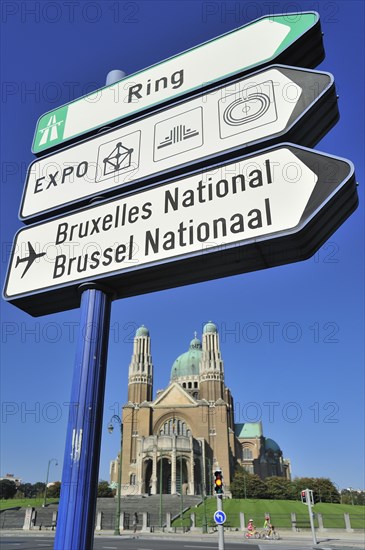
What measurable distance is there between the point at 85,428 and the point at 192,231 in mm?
1643

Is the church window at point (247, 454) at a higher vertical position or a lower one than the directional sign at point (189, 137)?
higher

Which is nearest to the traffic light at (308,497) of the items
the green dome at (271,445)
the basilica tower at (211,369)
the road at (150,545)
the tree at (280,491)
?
the road at (150,545)

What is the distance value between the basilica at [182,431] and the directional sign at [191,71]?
59501mm

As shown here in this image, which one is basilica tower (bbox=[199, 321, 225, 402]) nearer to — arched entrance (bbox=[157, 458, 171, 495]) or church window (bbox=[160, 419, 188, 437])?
Result: church window (bbox=[160, 419, 188, 437])

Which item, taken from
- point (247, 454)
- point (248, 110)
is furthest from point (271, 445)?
point (248, 110)

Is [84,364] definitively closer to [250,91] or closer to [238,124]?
[238,124]

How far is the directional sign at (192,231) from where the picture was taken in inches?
112

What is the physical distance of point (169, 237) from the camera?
129 inches

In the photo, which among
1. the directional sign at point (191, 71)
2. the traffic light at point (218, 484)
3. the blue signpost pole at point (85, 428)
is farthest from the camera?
the traffic light at point (218, 484)

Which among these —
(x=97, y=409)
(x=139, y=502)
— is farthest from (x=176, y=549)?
(x=139, y=502)

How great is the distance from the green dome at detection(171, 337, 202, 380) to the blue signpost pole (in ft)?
300

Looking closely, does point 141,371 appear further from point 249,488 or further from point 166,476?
point 249,488

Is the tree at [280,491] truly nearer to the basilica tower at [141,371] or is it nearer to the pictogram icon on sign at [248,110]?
the basilica tower at [141,371]

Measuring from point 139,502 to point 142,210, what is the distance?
59020 millimetres
